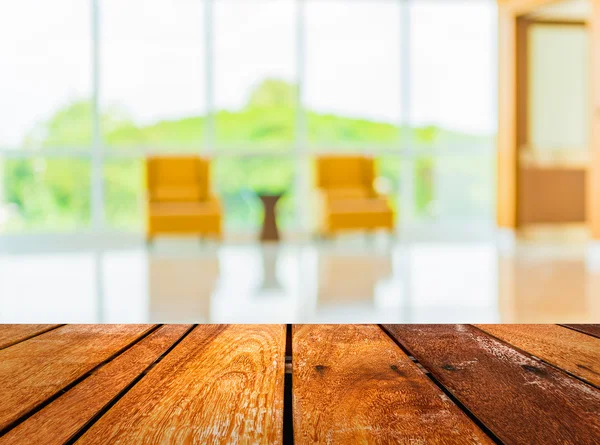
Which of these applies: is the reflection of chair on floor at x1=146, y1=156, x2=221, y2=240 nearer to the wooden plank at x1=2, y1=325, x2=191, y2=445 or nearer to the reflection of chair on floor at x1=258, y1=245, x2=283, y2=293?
the reflection of chair on floor at x1=258, y1=245, x2=283, y2=293

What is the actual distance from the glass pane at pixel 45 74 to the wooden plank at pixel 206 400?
7286mm

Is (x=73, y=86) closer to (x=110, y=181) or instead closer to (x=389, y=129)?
(x=110, y=181)

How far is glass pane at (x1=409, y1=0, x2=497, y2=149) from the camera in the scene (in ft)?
25.7

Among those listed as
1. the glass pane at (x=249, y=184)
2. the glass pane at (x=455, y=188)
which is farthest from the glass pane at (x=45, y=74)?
the glass pane at (x=455, y=188)

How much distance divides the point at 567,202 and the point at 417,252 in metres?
2.96

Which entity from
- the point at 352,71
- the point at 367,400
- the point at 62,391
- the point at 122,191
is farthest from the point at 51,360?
the point at 352,71

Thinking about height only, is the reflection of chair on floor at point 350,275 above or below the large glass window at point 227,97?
below

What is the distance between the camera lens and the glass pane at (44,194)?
297 inches

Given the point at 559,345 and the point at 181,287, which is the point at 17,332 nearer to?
the point at 559,345

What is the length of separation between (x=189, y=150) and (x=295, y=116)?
4.51ft

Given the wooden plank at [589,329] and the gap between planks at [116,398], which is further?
the wooden plank at [589,329]

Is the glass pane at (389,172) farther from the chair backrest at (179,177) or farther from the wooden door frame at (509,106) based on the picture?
the chair backrest at (179,177)

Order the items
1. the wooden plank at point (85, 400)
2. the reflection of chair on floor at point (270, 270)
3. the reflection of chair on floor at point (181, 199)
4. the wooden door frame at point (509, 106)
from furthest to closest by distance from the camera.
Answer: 1. the wooden door frame at point (509, 106)
2. the reflection of chair on floor at point (181, 199)
3. the reflection of chair on floor at point (270, 270)
4. the wooden plank at point (85, 400)

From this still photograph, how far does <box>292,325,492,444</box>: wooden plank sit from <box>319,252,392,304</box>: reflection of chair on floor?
2.45 meters
